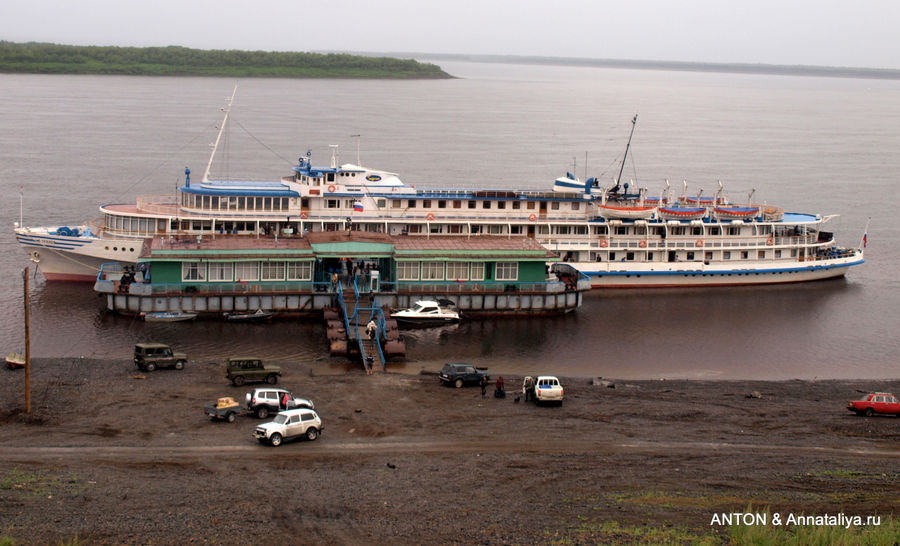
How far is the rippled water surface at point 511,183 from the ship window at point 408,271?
455cm

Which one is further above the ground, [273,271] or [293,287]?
[273,271]

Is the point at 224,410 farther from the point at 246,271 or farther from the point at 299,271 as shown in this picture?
the point at 299,271

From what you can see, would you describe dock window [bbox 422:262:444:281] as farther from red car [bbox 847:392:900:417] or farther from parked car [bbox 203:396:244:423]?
red car [bbox 847:392:900:417]

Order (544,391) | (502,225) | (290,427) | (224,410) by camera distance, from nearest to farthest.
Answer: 1. (290,427)
2. (224,410)
3. (544,391)
4. (502,225)

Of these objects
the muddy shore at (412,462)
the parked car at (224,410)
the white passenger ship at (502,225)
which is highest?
the white passenger ship at (502,225)

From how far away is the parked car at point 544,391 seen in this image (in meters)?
36.8

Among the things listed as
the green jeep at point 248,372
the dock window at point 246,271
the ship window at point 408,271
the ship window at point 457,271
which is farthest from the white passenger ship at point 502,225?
the green jeep at point 248,372

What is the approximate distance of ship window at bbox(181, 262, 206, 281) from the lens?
5091 centimetres

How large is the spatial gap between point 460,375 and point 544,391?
12.9 ft

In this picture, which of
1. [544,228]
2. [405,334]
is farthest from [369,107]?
[405,334]

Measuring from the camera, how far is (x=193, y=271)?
51.1 meters

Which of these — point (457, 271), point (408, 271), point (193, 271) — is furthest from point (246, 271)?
point (457, 271)

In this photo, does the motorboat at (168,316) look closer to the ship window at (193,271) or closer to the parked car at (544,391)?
the ship window at (193,271)

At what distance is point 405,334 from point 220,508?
24.3 metres
